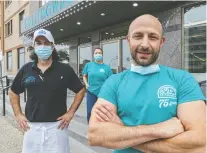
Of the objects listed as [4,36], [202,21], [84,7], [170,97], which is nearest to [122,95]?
Result: [170,97]

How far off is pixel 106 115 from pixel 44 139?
137cm

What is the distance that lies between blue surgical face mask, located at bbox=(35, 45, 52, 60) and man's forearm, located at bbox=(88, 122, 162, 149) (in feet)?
4.99

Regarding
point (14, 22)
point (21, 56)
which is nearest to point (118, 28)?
point (21, 56)

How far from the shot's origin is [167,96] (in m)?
1.63

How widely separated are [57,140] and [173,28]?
5260 mm

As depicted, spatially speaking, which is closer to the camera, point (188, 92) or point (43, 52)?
point (188, 92)

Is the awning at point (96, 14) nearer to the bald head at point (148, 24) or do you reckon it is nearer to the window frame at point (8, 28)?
the bald head at point (148, 24)

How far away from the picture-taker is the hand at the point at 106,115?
5.59 ft

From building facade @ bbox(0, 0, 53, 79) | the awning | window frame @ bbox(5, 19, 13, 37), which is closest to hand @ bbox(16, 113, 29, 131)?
the awning

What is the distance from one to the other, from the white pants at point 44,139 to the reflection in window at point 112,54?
7083 mm

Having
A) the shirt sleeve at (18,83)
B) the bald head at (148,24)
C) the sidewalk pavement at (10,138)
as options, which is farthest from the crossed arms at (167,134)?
the sidewalk pavement at (10,138)

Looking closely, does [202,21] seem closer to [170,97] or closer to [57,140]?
[57,140]

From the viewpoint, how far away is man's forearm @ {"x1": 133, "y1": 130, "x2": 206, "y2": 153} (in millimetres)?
1574

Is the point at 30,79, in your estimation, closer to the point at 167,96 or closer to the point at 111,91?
the point at 111,91
